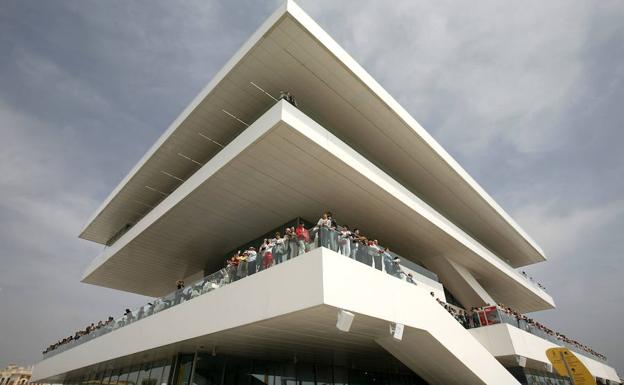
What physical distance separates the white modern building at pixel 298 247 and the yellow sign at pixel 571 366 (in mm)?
3345

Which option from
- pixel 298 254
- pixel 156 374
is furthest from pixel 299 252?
pixel 156 374

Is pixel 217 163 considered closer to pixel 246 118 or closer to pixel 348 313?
pixel 246 118

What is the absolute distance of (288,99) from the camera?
12.0m

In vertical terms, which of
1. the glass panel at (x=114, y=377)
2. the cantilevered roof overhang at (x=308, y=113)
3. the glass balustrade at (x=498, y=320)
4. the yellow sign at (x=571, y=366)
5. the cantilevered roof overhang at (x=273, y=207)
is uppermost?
the cantilevered roof overhang at (x=308, y=113)

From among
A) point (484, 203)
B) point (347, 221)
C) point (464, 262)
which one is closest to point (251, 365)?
point (347, 221)

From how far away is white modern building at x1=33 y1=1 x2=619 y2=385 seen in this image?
30.8 ft

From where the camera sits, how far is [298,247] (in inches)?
355

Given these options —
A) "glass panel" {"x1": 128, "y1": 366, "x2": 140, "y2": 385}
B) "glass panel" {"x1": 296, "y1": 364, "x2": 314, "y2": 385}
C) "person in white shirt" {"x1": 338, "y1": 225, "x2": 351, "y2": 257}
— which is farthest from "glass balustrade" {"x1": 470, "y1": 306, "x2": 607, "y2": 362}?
"glass panel" {"x1": 128, "y1": 366, "x2": 140, "y2": 385}

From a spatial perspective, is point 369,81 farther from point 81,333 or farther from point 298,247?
point 81,333

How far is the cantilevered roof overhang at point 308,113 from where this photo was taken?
11.8 meters

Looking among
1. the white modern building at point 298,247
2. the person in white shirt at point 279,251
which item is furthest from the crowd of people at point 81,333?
the person in white shirt at point 279,251

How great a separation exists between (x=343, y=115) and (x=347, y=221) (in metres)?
4.75

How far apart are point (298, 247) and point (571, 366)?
6.13 metres

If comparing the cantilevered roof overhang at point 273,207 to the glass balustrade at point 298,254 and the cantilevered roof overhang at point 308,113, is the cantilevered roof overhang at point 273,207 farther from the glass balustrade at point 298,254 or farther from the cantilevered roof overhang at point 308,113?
the glass balustrade at point 298,254
